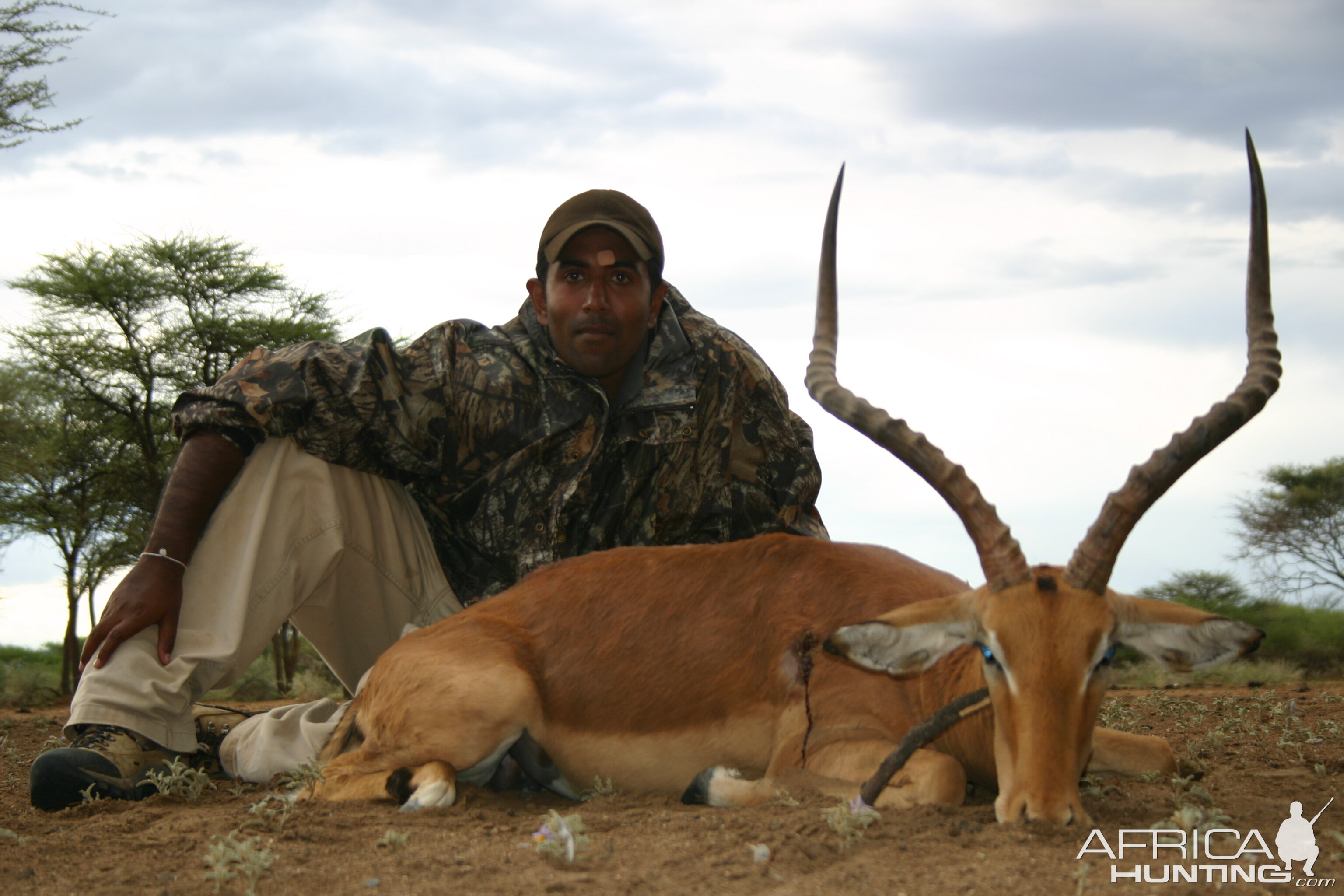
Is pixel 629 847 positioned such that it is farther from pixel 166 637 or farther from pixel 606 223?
pixel 606 223

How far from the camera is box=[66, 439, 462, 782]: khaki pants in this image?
4.81 m

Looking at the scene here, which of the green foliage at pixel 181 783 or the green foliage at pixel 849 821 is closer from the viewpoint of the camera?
the green foliage at pixel 849 821

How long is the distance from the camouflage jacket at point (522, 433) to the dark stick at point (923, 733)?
8.06 ft

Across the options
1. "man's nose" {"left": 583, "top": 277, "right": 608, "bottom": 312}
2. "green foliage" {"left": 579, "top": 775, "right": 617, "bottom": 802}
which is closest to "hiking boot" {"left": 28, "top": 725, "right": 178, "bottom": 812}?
"green foliage" {"left": 579, "top": 775, "right": 617, "bottom": 802}

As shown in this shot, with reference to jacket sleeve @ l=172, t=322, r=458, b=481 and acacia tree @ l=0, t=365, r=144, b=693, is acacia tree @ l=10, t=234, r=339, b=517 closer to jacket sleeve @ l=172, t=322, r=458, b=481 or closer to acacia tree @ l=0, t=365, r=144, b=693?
acacia tree @ l=0, t=365, r=144, b=693

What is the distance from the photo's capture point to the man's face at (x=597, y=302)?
5.75 meters

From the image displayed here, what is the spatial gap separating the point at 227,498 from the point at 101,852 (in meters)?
2.11

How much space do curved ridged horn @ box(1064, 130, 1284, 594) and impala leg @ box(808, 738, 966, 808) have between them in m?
0.79

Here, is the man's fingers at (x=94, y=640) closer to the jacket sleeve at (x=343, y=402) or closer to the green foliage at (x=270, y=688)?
the jacket sleeve at (x=343, y=402)

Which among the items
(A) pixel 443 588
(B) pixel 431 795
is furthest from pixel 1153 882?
(A) pixel 443 588

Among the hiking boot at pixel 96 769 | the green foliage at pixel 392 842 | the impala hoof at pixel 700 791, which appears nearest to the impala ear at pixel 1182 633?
the impala hoof at pixel 700 791

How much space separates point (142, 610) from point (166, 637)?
0.17 m

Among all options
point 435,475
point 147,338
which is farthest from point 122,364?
point 435,475

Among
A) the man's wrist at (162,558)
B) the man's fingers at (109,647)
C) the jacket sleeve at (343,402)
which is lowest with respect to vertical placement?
the man's fingers at (109,647)
